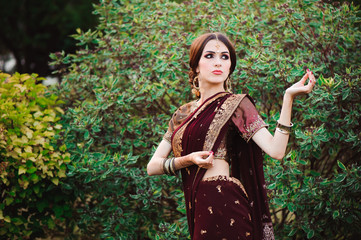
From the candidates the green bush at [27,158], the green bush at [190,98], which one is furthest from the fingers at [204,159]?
the green bush at [27,158]

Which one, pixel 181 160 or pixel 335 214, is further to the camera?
pixel 335 214

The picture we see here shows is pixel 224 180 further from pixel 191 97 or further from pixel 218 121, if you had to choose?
pixel 191 97

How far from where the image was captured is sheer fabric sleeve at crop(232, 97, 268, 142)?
7.89 ft

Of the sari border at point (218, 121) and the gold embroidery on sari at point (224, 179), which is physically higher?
the sari border at point (218, 121)

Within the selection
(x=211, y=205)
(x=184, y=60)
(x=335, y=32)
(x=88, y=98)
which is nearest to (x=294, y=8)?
(x=335, y=32)

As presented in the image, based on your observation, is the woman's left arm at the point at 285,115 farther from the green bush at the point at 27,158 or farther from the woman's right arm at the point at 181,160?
the green bush at the point at 27,158

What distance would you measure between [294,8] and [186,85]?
131 centimetres

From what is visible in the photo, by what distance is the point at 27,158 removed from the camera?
12.8 ft

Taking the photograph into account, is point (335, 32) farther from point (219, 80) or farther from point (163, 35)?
point (219, 80)

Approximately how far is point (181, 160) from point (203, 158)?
6.1 inches

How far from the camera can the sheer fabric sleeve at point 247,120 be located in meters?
2.40

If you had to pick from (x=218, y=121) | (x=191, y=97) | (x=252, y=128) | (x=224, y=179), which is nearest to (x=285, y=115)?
(x=252, y=128)

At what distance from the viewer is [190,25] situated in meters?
5.02

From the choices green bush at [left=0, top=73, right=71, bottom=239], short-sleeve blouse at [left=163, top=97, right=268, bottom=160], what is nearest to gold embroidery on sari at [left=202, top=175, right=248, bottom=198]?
short-sleeve blouse at [left=163, top=97, right=268, bottom=160]
